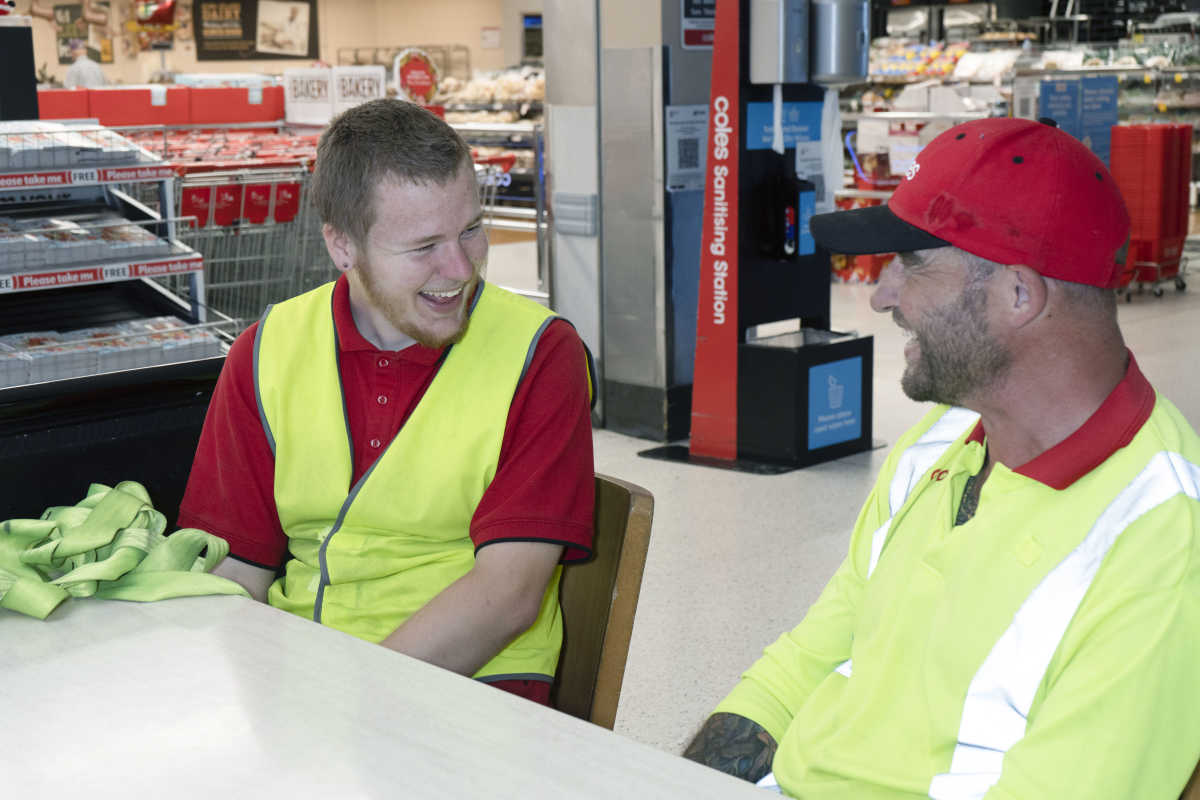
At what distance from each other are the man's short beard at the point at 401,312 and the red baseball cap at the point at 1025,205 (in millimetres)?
672

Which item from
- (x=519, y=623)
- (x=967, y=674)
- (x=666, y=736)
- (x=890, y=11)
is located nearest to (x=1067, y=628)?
(x=967, y=674)

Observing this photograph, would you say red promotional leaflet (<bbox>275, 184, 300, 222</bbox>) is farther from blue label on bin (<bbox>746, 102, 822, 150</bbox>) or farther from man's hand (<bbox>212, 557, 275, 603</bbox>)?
man's hand (<bbox>212, 557, 275, 603</bbox>)

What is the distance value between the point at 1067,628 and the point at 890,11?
15140mm

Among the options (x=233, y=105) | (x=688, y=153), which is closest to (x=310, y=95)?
(x=233, y=105)

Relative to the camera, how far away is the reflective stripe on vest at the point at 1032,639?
120 cm

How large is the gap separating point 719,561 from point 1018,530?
2714mm

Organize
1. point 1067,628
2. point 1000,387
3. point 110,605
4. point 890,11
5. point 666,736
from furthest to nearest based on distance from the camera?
point 890,11 → point 666,736 → point 110,605 → point 1000,387 → point 1067,628

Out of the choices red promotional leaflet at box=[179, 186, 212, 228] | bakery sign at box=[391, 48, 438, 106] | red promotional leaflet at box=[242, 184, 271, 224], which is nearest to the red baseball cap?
red promotional leaflet at box=[179, 186, 212, 228]

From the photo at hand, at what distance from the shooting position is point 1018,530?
128 cm

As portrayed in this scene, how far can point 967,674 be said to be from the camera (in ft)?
4.19

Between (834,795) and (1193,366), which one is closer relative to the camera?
(834,795)

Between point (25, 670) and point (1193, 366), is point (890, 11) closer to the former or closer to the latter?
point (1193, 366)

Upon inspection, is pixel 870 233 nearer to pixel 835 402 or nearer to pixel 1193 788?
pixel 1193 788

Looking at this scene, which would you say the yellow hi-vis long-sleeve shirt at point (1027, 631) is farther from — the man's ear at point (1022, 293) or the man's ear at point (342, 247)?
the man's ear at point (342, 247)
